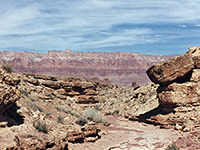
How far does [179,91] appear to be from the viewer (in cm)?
1538

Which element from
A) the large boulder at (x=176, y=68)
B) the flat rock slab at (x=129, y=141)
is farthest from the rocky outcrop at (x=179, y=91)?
the flat rock slab at (x=129, y=141)

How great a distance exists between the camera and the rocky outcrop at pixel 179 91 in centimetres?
1484

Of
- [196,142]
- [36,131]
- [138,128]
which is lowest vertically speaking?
[138,128]

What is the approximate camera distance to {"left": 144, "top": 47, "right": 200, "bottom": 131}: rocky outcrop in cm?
1484

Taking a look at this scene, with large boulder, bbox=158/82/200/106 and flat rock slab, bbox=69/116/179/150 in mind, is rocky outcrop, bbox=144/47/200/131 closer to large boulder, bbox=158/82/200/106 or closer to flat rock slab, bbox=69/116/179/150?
large boulder, bbox=158/82/200/106

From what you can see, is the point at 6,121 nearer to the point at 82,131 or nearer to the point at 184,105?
the point at 82,131

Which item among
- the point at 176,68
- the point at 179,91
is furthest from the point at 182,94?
the point at 176,68

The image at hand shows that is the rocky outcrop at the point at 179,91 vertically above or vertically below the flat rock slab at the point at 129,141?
above

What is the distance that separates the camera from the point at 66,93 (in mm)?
27984

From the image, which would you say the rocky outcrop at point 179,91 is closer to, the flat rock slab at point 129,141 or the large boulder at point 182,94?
the large boulder at point 182,94

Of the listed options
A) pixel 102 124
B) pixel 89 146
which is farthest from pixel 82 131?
pixel 102 124

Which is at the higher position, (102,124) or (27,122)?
(27,122)

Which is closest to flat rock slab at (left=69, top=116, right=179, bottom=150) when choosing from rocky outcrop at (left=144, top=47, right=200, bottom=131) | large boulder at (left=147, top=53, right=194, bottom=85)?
rocky outcrop at (left=144, top=47, right=200, bottom=131)

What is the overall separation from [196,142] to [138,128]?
6783mm
